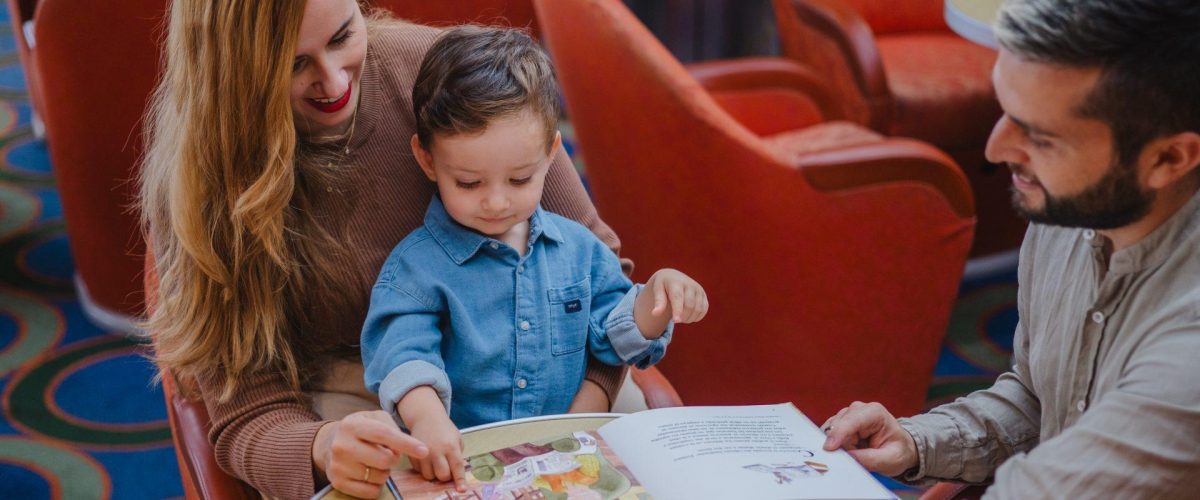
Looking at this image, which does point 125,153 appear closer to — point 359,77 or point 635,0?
point 359,77

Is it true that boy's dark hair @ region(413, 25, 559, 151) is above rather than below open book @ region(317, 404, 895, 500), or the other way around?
above

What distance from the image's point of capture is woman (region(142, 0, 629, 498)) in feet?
4.42

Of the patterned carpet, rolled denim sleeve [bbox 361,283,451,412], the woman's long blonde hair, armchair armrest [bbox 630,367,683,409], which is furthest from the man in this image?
the patterned carpet

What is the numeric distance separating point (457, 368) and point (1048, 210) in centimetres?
72

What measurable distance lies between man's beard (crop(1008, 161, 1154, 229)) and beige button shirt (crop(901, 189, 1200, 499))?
0.04 m

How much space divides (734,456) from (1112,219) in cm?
44

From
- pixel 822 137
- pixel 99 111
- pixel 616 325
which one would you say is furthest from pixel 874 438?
pixel 99 111

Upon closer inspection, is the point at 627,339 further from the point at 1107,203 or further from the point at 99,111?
the point at 99,111

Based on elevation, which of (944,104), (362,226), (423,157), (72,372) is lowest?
(72,372)

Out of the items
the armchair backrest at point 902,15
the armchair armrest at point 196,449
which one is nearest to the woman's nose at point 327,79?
the armchair armrest at point 196,449

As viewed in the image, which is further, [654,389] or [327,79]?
[654,389]

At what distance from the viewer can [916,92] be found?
3168mm

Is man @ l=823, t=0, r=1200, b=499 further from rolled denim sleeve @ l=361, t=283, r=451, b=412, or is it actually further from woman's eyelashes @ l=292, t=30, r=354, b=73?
woman's eyelashes @ l=292, t=30, r=354, b=73

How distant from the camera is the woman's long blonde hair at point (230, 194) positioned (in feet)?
4.42
